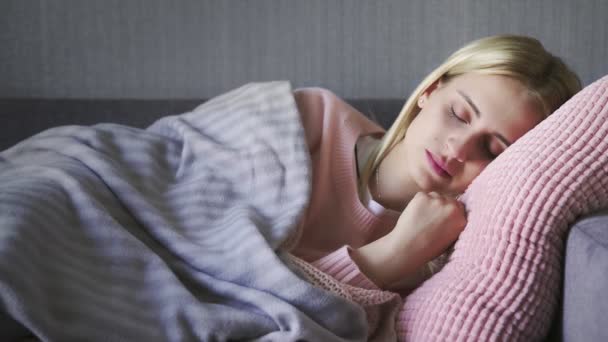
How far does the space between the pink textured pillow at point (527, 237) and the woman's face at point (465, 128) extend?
14cm

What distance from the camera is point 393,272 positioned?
39.6 inches

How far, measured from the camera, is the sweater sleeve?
974 mm

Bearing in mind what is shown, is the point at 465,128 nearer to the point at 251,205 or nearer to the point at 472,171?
the point at 472,171

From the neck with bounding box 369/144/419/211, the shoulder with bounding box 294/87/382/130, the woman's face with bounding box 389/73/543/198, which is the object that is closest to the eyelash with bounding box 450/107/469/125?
the woman's face with bounding box 389/73/543/198

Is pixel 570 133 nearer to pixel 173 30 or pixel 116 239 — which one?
pixel 116 239

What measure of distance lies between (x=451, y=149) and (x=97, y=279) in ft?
1.85

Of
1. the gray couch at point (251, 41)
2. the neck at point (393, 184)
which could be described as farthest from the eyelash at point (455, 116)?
the gray couch at point (251, 41)

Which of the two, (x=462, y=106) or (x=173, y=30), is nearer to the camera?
(x=462, y=106)

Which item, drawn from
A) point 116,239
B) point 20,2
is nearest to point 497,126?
point 116,239

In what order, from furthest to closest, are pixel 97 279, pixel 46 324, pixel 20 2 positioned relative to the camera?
1. pixel 20 2
2. pixel 97 279
3. pixel 46 324

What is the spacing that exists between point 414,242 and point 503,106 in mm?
258

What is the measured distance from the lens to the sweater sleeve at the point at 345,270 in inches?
38.3

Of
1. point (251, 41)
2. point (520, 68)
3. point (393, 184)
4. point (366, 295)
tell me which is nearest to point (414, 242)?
point (366, 295)

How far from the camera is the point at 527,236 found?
0.85m
